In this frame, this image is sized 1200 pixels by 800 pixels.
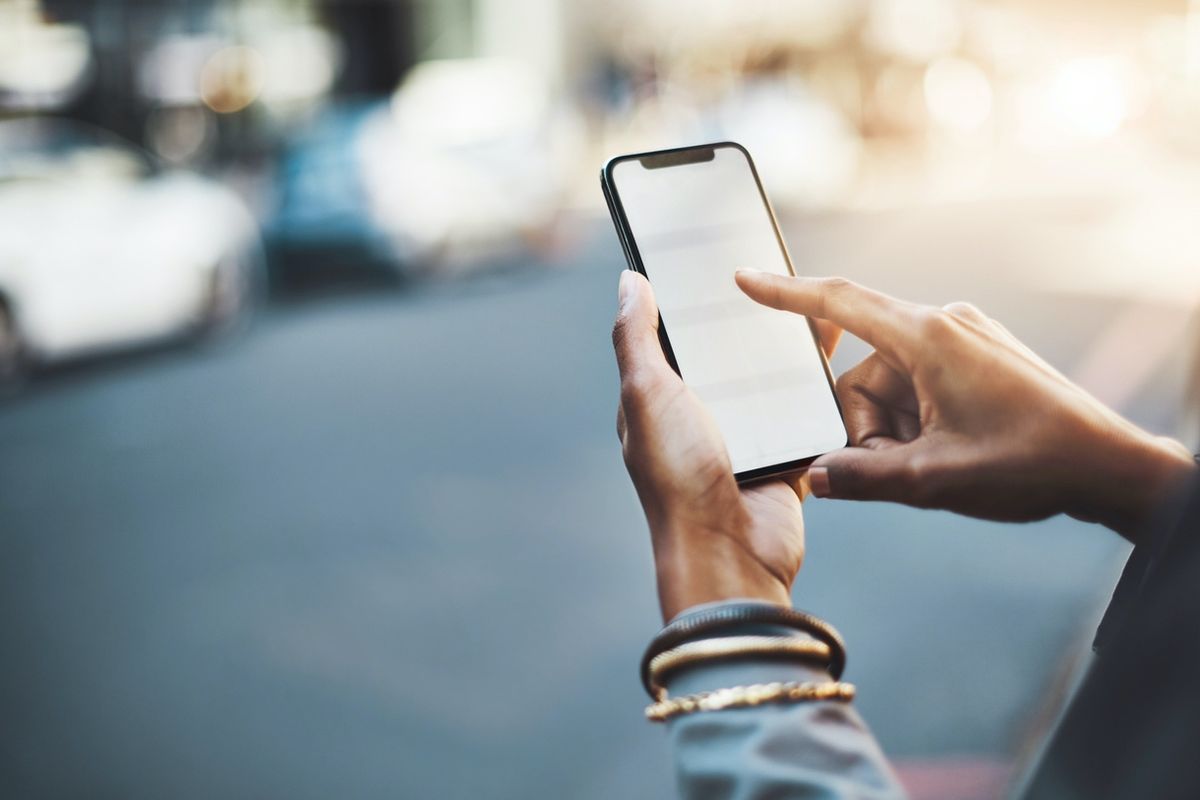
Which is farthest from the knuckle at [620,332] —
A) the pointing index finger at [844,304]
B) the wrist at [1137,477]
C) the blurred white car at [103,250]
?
the blurred white car at [103,250]

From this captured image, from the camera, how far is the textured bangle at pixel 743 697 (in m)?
0.96

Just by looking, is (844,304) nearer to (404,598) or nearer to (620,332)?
(620,332)

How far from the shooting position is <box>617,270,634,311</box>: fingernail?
47.1 inches

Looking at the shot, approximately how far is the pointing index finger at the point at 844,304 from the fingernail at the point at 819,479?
0.12m

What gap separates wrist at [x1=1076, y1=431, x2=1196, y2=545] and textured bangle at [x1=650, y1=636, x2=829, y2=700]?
0.93ft

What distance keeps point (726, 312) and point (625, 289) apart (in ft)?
0.33

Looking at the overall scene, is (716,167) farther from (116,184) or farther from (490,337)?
(116,184)

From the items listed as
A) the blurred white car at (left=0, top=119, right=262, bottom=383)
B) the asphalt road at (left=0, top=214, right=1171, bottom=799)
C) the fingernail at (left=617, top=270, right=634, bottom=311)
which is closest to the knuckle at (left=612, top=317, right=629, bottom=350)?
the fingernail at (left=617, top=270, right=634, bottom=311)

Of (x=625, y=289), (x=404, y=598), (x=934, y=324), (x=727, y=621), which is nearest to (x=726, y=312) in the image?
(x=625, y=289)

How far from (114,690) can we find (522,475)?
261cm

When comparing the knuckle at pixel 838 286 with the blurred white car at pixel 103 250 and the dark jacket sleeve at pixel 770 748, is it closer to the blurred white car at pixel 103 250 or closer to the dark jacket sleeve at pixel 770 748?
the dark jacket sleeve at pixel 770 748

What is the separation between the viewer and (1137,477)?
42.3 inches

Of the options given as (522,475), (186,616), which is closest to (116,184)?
(522,475)

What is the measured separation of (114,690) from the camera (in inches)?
164
